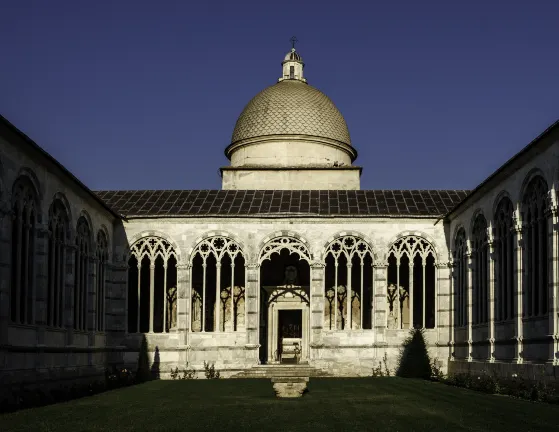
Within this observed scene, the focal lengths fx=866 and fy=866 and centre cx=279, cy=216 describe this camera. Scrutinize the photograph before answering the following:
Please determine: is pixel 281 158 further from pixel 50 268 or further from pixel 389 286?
pixel 50 268

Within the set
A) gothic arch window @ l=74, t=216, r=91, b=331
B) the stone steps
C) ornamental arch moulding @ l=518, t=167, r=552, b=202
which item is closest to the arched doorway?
the stone steps

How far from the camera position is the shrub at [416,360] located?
118 ft

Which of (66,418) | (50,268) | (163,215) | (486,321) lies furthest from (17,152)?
(486,321)

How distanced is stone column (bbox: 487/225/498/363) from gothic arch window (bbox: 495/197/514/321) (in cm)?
17

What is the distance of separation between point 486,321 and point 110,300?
52.9ft

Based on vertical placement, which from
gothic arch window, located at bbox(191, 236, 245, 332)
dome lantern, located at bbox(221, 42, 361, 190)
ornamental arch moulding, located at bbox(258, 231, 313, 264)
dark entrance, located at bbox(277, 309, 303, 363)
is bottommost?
dark entrance, located at bbox(277, 309, 303, 363)

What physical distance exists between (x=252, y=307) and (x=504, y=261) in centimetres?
1242

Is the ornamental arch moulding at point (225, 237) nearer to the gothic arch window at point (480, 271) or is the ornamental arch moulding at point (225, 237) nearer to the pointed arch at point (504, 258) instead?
the gothic arch window at point (480, 271)

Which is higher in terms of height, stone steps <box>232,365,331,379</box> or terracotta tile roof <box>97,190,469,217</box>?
terracotta tile roof <box>97,190,469,217</box>

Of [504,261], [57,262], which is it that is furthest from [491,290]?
[57,262]

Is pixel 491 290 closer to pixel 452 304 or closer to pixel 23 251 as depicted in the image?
pixel 452 304

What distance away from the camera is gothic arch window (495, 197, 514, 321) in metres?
28.4

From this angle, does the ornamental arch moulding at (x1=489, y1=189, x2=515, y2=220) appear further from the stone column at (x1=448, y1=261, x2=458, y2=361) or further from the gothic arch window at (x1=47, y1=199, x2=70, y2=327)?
the gothic arch window at (x1=47, y1=199, x2=70, y2=327)

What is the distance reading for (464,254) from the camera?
115ft
